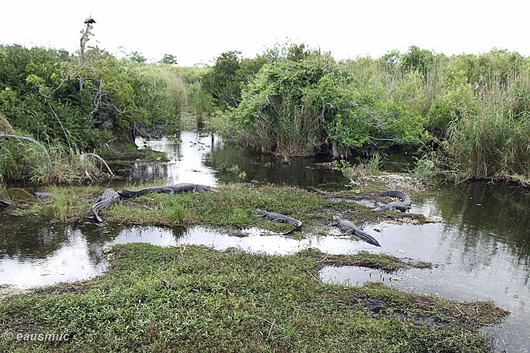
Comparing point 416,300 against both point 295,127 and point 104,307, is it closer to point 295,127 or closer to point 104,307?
point 104,307

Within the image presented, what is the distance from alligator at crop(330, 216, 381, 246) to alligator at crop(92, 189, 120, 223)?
12.8ft

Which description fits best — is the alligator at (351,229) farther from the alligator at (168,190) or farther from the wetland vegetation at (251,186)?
the alligator at (168,190)

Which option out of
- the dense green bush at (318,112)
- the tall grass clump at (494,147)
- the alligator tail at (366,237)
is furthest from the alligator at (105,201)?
the tall grass clump at (494,147)

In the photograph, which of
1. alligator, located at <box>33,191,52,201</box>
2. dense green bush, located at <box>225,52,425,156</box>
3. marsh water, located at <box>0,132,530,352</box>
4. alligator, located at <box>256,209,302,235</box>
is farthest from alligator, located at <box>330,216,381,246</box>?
dense green bush, located at <box>225,52,425,156</box>

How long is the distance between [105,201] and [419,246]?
532 centimetres

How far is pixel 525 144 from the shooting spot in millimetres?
9633

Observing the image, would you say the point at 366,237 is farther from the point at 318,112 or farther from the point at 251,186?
the point at 318,112

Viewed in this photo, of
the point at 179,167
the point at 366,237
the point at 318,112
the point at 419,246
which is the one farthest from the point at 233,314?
the point at 318,112

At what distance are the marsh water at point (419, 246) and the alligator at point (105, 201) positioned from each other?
25 centimetres

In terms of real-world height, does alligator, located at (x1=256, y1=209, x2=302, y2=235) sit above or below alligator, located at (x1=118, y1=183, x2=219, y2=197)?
below

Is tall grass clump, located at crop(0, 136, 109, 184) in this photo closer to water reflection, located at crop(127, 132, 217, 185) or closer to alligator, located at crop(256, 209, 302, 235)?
water reflection, located at crop(127, 132, 217, 185)

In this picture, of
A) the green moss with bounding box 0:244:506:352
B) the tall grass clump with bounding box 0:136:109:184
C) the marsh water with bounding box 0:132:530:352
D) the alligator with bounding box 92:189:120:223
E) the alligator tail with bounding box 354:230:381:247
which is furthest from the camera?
the tall grass clump with bounding box 0:136:109:184

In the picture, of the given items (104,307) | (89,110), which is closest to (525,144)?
(104,307)

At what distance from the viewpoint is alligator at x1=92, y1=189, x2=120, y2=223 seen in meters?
6.88
